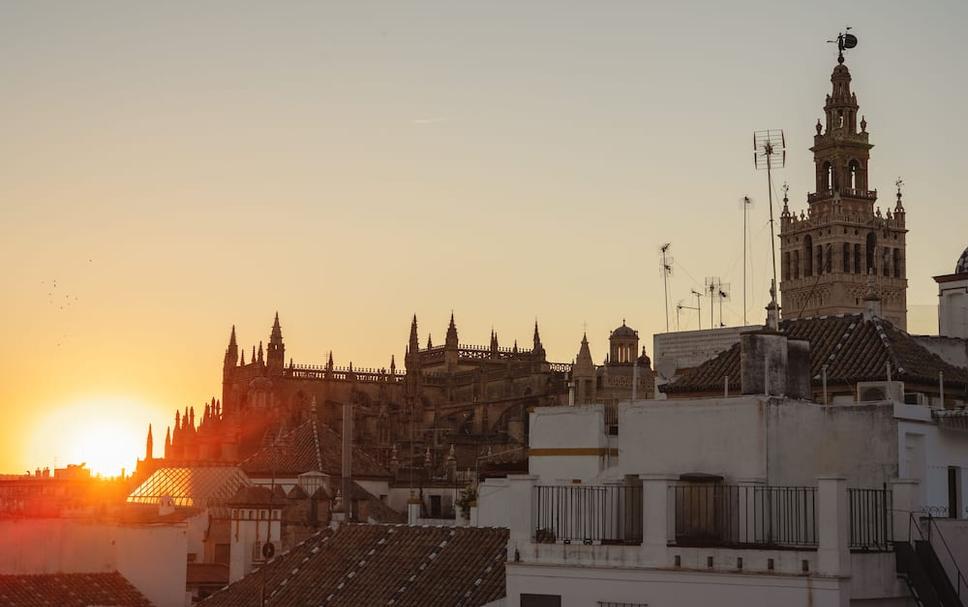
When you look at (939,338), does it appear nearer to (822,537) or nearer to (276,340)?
(822,537)

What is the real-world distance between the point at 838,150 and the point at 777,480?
294ft

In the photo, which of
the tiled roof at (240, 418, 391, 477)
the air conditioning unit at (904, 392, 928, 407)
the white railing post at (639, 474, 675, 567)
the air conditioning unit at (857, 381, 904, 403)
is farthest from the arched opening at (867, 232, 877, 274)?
the white railing post at (639, 474, 675, 567)

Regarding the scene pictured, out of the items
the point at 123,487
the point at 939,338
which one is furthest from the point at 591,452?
the point at 123,487

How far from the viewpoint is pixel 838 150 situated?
365ft

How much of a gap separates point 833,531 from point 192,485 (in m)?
50.5

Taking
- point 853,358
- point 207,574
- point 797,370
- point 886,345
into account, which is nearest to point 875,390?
point 853,358

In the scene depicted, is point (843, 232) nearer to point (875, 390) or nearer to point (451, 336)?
point (451, 336)

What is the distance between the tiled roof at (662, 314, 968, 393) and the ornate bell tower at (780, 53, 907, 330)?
73420 mm

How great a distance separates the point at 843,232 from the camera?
112125 mm

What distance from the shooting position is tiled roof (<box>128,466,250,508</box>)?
2623 inches

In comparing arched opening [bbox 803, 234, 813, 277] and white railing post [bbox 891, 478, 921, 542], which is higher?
arched opening [bbox 803, 234, 813, 277]

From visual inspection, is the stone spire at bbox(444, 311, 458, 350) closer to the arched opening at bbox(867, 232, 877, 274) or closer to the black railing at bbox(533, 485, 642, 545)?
the arched opening at bbox(867, 232, 877, 274)

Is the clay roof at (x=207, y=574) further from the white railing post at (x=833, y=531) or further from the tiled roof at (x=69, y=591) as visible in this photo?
the white railing post at (x=833, y=531)

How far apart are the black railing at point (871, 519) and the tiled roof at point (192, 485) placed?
142ft
